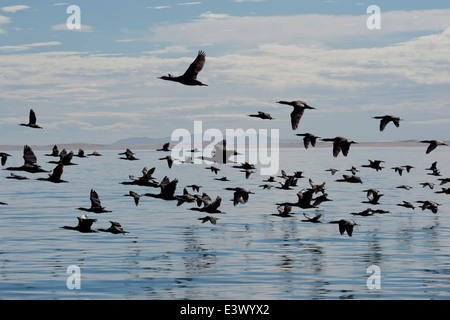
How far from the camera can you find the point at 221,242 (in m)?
39.5

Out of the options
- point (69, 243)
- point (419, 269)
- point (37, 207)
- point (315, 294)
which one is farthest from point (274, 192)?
point (315, 294)

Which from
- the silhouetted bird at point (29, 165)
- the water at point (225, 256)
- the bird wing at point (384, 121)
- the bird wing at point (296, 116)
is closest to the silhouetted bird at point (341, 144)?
the bird wing at point (296, 116)

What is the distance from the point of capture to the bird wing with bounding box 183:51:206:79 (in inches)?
1195

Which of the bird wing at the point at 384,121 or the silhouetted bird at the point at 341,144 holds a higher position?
the bird wing at the point at 384,121

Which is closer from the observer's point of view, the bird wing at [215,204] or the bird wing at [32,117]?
the bird wing at [215,204]

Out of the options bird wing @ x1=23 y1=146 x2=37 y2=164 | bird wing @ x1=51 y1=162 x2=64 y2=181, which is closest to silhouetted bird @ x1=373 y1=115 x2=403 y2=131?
bird wing @ x1=51 y1=162 x2=64 y2=181

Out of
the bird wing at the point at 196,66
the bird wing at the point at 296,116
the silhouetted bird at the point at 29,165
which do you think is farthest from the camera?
the silhouetted bird at the point at 29,165

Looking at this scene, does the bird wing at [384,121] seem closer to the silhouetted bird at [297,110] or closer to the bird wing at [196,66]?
the silhouetted bird at [297,110]

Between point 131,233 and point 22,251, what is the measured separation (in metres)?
8.39

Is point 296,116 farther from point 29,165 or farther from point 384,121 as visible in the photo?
point 29,165

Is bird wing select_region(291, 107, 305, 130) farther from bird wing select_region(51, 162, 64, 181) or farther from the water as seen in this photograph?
bird wing select_region(51, 162, 64, 181)

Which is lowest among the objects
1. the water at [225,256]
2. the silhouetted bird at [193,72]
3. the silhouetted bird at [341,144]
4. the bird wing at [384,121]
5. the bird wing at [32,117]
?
the water at [225,256]

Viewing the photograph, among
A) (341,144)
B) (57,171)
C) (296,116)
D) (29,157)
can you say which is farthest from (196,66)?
(29,157)

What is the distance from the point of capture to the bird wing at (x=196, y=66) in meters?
30.3
